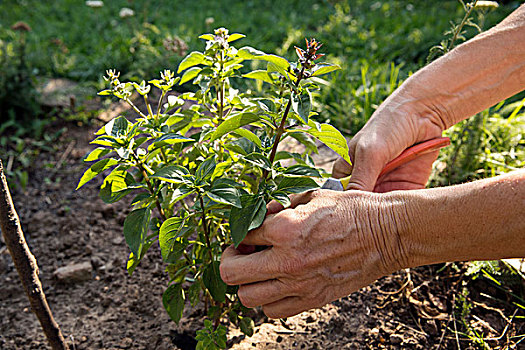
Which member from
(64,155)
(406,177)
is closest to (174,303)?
(406,177)

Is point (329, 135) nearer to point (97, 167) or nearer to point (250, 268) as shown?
point (250, 268)

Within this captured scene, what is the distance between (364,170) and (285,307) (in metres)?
0.57

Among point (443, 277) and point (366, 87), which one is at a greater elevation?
point (366, 87)

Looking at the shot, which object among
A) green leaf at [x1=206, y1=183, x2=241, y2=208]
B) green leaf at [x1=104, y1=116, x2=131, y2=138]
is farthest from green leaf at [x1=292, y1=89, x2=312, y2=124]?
green leaf at [x1=104, y1=116, x2=131, y2=138]

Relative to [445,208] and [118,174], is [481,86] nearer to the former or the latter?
[445,208]

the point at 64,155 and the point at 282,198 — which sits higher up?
the point at 282,198

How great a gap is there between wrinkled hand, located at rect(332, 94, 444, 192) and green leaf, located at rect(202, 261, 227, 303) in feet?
1.79

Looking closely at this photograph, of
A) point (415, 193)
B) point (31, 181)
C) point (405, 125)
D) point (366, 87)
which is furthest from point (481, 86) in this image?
point (31, 181)

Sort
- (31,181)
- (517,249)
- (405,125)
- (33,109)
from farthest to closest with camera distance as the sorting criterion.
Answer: (33,109), (31,181), (405,125), (517,249)

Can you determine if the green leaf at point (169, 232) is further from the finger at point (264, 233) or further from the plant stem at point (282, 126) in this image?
the plant stem at point (282, 126)

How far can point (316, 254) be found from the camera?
1.29 m

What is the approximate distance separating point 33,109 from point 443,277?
2949 millimetres

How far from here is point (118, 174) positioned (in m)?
1.34

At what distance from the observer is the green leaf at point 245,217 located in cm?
123
